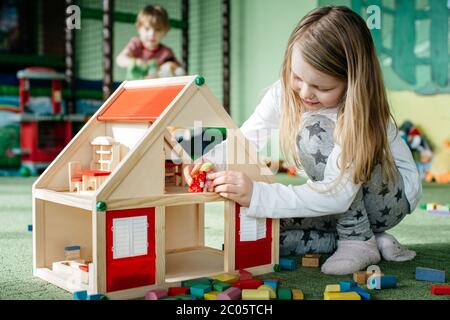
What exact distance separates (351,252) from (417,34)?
198 centimetres

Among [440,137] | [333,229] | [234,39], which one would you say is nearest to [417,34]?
[440,137]

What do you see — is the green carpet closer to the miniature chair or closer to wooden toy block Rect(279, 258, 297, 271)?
wooden toy block Rect(279, 258, 297, 271)

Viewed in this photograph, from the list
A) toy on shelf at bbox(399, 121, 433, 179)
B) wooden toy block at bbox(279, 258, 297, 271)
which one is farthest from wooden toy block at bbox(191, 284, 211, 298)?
toy on shelf at bbox(399, 121, 433, 179)

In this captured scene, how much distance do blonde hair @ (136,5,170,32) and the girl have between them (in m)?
2.01

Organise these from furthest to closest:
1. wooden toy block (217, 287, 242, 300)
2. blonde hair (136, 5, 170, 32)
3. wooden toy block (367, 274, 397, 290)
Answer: blonde hair (136, 5, 170, 32), wooden toy block (367, 274, 397, 290), wooden toy block (217, 287, 242, 300)

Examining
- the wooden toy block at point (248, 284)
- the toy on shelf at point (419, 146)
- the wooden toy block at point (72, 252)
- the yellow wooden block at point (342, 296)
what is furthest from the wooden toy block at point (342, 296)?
the toy on shelf at point (419, 146)

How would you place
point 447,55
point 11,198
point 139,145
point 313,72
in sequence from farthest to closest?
point 447,55 → point 11,198 → point 313,72 → point 139,145

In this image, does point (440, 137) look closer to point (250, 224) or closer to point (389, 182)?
point (389, 182)

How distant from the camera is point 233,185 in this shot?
3.10 feet

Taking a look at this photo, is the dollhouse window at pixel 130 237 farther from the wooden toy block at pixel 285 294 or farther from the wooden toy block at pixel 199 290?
the wooden toy block at pixel 285 294

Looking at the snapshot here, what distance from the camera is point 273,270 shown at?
3.36 feet

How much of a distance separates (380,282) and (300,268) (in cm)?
18

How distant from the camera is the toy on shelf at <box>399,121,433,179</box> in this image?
2672mm

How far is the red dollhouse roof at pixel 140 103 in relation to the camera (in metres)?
0.94
